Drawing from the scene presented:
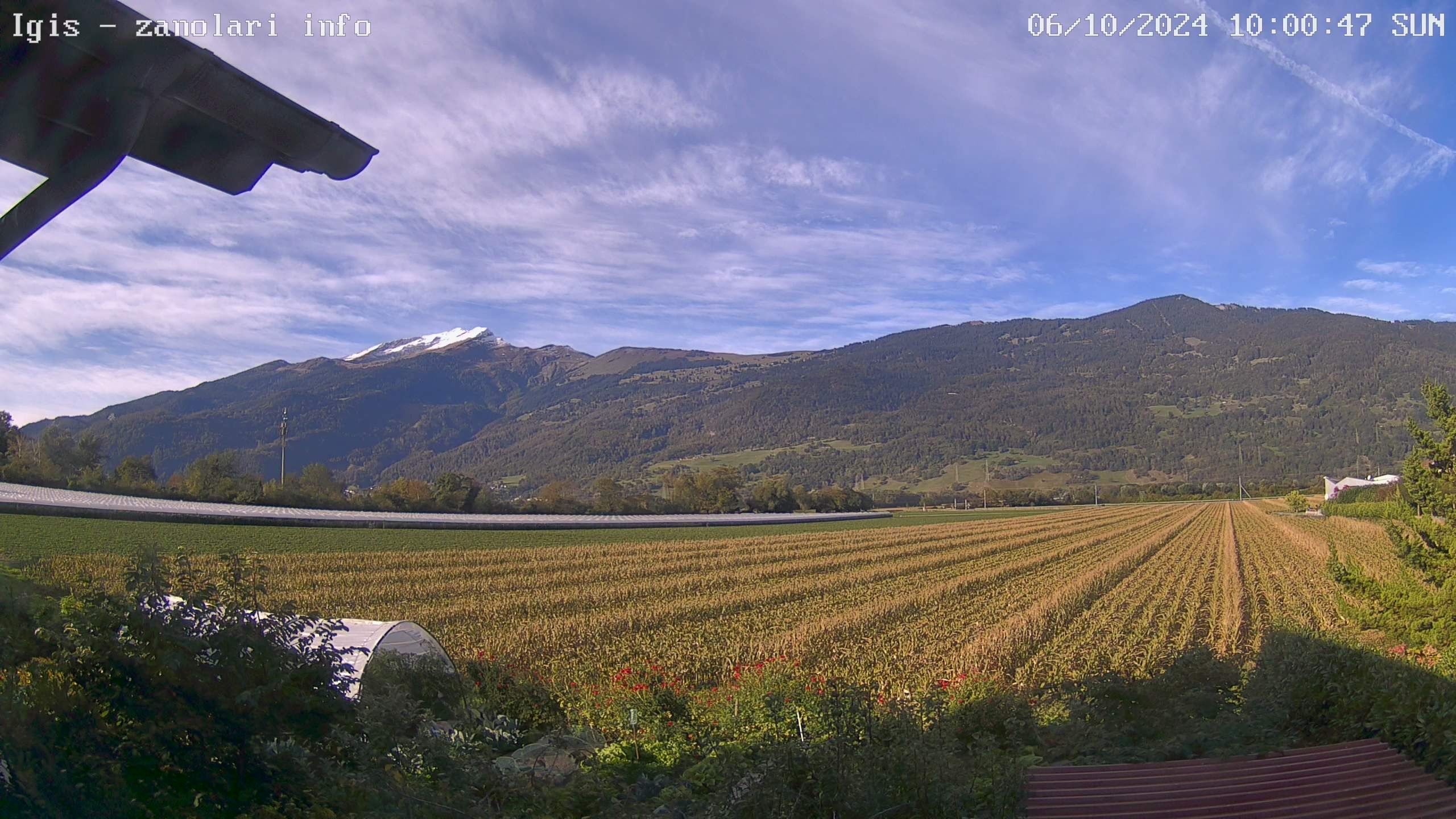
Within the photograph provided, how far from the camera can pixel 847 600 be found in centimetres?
2155

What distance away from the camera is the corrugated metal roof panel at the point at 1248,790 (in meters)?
4.04

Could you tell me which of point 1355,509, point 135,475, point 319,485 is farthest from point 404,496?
point 1355,509

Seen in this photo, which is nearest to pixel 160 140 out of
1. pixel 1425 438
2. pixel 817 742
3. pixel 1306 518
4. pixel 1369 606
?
pixel 817 742

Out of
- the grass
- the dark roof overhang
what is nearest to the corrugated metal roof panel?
the dark roof overhang

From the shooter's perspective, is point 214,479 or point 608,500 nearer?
point 214,479

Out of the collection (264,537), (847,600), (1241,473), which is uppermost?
(264,537)

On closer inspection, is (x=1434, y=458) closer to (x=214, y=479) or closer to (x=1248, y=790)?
(x=1248, y=790)

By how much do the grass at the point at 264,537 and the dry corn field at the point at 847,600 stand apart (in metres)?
2.34

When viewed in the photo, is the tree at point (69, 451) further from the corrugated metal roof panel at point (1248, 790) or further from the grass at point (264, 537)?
the corrugated metal roof panel at point (1248, 790)

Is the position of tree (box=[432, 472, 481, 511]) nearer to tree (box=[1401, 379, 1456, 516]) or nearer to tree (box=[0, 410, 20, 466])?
tree (box=[0, 410, 20, 466])

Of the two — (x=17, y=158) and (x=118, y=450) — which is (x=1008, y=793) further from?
(x=118, y=450)

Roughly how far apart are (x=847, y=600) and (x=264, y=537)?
2595cm

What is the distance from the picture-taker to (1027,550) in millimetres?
38125

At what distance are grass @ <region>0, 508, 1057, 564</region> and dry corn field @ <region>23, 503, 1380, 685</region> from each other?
234 cm
